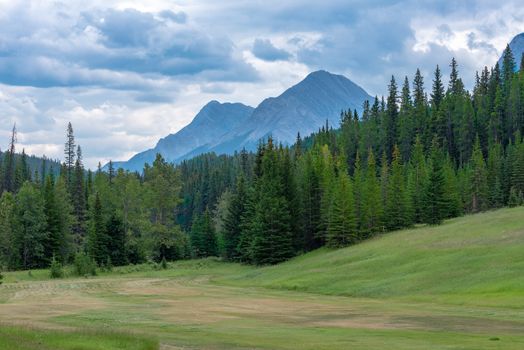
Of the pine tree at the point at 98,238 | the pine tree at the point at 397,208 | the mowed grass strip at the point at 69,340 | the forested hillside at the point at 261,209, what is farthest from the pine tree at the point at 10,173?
the mowed grass strip at the point at 69,340

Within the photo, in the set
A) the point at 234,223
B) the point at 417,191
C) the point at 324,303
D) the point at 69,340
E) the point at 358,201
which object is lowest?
the point at 324,303

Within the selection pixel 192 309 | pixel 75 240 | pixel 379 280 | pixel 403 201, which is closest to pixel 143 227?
pixel 75 240

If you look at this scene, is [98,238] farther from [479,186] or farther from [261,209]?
[479,186]

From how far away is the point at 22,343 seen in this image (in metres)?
23.2

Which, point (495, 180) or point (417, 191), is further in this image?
point (495, 180)

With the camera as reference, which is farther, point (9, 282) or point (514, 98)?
point (514, 98)

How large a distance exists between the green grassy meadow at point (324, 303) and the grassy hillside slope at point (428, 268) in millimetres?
144

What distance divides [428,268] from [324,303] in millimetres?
15594

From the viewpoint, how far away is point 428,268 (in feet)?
202

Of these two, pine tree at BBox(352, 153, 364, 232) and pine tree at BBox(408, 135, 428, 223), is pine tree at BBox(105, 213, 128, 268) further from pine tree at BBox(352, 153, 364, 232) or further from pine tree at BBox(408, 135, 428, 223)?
pine tree at BBox(408, 135, 428, 223)

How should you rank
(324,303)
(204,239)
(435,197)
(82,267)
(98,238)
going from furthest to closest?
(204,239), (98,238), (435,197), (82,267), (324,303)

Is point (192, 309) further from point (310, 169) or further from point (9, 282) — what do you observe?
point (310, 169)

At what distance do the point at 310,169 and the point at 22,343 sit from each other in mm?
89691

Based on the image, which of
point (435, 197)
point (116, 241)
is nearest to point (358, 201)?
point (435, 197)
